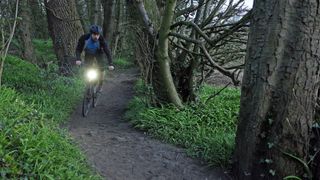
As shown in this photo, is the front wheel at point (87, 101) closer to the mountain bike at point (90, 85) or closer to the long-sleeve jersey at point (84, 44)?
the mountain bike at point (90, 85)

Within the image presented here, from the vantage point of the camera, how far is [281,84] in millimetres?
5266

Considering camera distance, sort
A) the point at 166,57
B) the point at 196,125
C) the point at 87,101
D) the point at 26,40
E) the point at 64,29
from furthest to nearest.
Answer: the point at 26,40
the point at 64,29
the point at 87,101
the point at 166,57
the point at 196,125

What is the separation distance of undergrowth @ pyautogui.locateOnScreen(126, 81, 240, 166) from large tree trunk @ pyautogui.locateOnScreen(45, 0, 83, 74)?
4368 mm

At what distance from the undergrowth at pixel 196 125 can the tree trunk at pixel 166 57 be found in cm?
28

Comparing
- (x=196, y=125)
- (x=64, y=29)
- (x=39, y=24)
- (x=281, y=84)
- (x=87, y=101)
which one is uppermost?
(x=39, y=24)

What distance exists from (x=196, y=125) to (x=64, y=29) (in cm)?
688

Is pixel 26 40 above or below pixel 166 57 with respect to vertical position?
above

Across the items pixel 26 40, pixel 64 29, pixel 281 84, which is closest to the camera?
pixel 281 84

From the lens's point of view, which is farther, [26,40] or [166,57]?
[26,40]

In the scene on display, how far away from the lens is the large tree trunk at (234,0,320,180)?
510 cm

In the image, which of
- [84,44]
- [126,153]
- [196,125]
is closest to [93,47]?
[84,44]

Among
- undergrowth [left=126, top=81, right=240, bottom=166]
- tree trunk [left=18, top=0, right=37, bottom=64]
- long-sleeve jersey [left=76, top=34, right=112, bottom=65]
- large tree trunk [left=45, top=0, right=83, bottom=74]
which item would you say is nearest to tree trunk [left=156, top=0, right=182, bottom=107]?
undergrowth [left=126, top=81, right=240, bottom=166]

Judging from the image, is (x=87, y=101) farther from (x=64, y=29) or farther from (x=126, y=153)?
(x=64, y=29)

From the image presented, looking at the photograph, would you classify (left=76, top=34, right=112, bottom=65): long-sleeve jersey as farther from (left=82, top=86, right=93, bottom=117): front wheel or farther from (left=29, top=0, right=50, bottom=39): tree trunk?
(left=29, top=0, right=50, bottom=39): tree trunk
